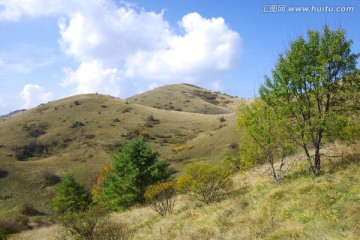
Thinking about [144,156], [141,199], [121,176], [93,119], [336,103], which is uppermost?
[93,119]

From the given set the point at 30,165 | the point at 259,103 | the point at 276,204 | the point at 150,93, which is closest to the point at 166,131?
the point at 30,165

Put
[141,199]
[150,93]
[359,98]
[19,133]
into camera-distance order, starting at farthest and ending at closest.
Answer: [150,93] < [19,133] < [141,199] < [359,98]

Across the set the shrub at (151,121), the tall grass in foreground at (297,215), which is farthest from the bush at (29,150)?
the tall grass in foreground at (297,215)

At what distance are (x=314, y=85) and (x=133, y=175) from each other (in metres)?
17.6

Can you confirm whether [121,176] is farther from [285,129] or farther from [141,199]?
[285,129]

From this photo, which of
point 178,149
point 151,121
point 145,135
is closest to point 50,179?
point 178,149

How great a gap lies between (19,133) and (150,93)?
85.2 m

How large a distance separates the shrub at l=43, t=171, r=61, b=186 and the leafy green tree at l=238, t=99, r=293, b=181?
42.1 meters

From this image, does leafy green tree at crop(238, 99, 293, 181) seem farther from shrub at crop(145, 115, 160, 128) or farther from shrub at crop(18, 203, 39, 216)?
shrub at crop(145, 115, 160, 128)

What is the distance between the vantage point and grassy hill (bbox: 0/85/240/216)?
49.6 m

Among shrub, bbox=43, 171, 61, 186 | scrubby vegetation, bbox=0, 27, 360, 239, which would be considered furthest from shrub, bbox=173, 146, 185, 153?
scrubby vegetation, bbox=0, 27, 360, 239

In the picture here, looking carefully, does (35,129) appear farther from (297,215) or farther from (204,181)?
(297,215)

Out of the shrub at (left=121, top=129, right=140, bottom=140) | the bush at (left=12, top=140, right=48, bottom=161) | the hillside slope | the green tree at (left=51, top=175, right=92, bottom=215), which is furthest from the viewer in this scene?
the hillside slope

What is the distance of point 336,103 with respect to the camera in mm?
12797
